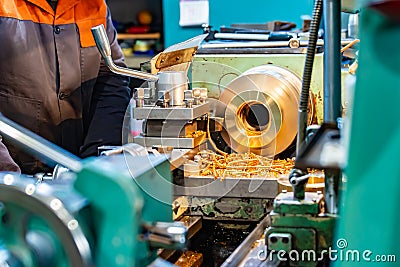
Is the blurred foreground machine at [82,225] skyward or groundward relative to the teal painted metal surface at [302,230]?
skyward

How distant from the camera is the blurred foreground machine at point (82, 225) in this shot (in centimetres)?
70

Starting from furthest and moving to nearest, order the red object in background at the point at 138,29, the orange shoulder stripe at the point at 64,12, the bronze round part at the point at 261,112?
1. the red object in background at the point at 138,29
2. the orange shoulder stripe at the point at 64,12
3. the bronze round part at the point at 261,112

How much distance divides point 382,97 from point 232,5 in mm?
3463

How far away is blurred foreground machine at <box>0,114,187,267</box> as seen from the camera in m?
0.70

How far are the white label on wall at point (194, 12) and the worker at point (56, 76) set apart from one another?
204 cm

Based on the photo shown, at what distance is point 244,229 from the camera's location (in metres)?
1.45

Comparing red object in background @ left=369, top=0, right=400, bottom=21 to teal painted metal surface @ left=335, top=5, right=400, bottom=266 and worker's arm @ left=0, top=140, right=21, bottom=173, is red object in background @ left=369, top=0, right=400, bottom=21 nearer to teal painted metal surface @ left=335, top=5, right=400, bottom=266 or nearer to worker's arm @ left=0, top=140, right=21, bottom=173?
teal painted metal surface @ left=335, top=5, right=400, bottom=266

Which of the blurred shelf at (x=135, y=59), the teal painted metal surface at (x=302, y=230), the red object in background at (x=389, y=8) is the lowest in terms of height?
the blurred shelf at (x=135, y=59)

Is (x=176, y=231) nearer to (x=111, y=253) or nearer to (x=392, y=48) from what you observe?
(x=111, y=253)

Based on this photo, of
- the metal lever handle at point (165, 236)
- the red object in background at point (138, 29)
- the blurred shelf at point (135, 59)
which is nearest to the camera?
the metal lever handle at point (165, 236)

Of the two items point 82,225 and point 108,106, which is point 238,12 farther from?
point 82,225

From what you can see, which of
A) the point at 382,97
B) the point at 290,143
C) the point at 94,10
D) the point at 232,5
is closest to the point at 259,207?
the point at 290,143

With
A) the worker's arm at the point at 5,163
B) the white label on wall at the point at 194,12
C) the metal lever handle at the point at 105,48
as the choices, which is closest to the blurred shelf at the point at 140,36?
the white label on wall at the point at 194,12

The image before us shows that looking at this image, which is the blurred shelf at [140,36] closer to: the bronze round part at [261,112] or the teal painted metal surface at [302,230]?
the bronze round part at [261,112]
